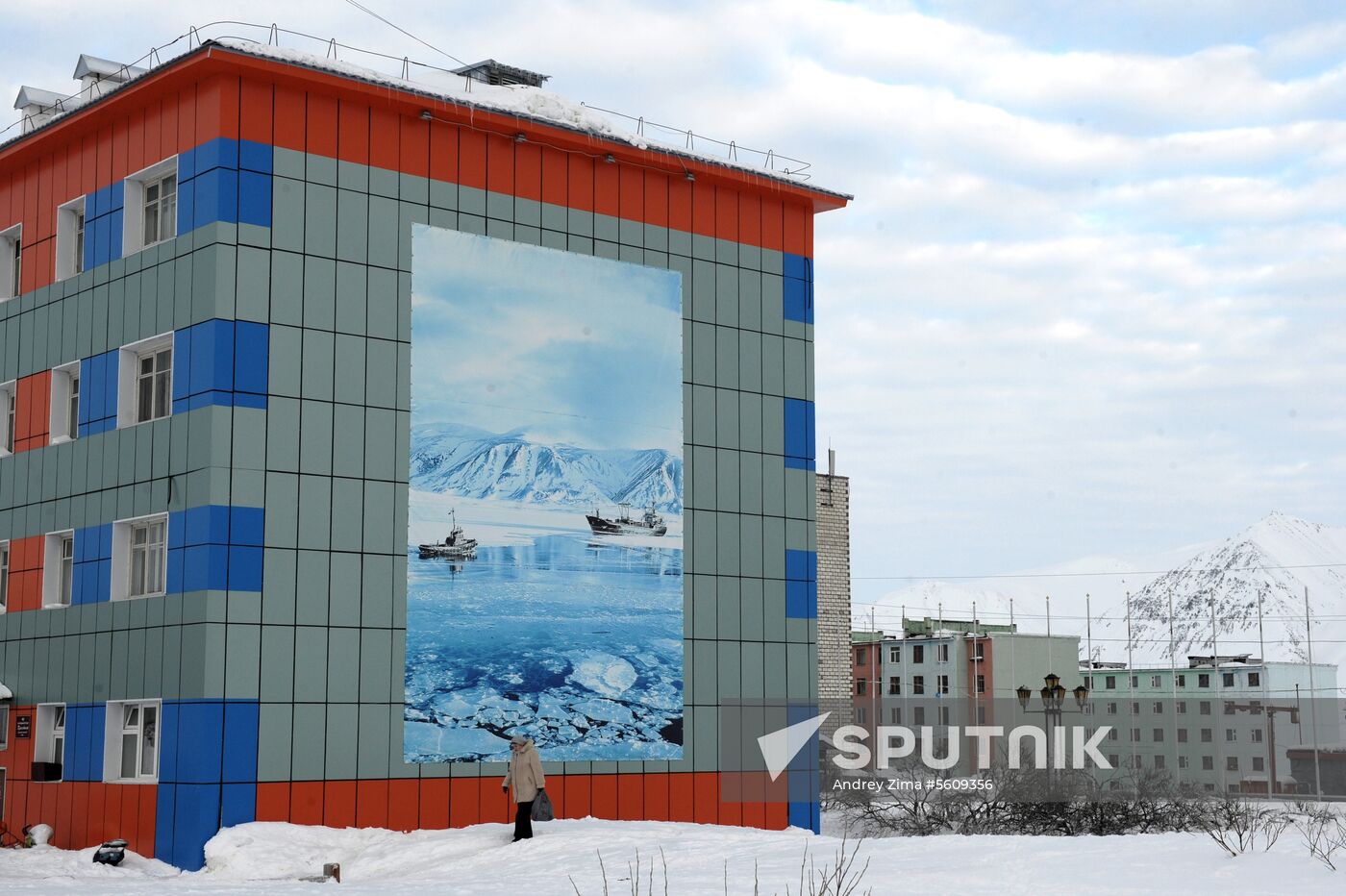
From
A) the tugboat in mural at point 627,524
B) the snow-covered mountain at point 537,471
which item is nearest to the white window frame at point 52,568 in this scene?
the snow-covered mountain at point 537,471

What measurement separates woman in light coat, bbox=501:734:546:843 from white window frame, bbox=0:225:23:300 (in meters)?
16.7

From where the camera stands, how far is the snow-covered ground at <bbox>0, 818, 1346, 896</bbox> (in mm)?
17359

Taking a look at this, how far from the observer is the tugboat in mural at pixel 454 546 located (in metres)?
28.9

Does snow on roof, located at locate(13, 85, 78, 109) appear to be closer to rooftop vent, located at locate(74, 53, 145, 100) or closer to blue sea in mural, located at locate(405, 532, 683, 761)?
rooftop vent, located at locate(74, 53, 145, 100)

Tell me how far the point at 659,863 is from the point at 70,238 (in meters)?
18.5

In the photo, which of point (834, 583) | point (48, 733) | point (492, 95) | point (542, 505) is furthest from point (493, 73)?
point (834, 583)

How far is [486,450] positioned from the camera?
97.7 feet

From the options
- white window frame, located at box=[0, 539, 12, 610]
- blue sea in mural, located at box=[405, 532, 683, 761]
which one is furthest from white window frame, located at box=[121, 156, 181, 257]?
blue sea in mural, located at box=[405, 532, 683, 761]

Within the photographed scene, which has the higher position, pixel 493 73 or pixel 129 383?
pixel 493 73

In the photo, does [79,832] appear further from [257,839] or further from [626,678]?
[626,678]

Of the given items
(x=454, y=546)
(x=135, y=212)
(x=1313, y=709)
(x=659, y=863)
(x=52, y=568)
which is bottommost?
(x=1313, y=709)

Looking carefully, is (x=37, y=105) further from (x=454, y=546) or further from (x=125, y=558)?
(x=454, y=546)

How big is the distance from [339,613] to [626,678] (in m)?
6.07

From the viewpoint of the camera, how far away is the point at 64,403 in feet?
102
